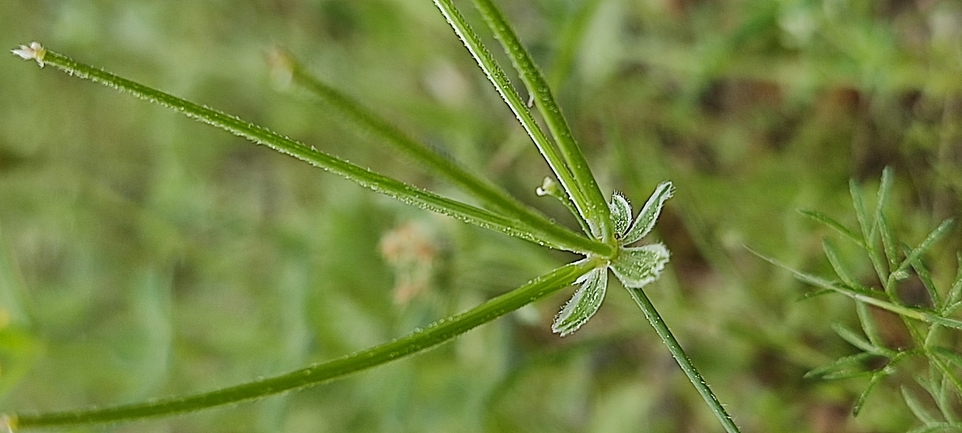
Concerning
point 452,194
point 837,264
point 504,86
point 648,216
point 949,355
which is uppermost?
point 452,194

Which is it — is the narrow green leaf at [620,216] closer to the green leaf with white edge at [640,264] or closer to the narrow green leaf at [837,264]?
the green leaf with white edge at [640,264]

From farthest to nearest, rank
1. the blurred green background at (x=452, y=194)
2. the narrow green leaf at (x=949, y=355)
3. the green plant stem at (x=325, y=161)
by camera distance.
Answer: the blurred green background at (x=452, y=194)
the narrow green leaf at (x=949, y=355)
the green plant stem at (x=325, y=161)

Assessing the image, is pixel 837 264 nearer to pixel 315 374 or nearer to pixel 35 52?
pixel 315 374

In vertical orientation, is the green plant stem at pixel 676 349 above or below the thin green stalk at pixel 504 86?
below

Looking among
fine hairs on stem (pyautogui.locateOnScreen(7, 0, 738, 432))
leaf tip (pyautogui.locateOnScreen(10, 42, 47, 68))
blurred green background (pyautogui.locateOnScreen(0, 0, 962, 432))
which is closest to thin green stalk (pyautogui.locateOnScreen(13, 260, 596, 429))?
fine hairs on stem (pyautogui.locateOnScreen(7, 0, 738, 432))

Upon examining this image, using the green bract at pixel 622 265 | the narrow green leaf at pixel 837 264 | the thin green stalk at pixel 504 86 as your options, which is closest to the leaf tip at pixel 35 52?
the thin green stalk at pixel 504 86

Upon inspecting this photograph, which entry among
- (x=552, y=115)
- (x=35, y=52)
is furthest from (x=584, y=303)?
(x=35, y=52)
